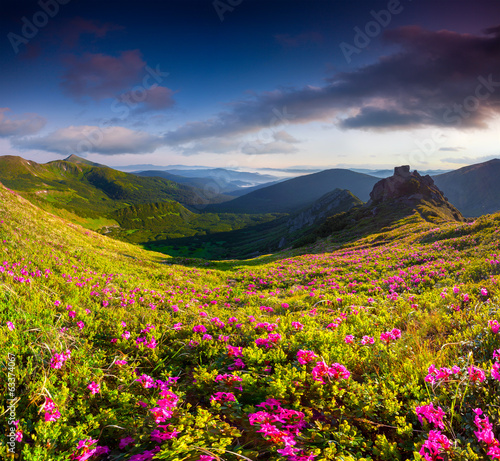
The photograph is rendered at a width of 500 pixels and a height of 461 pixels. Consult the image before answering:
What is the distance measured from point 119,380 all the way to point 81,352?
1.08 meters

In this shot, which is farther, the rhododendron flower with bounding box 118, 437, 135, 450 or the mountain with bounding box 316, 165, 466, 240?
the mountain with bounding box 316, 165, 466, 240

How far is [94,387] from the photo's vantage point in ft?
12.4

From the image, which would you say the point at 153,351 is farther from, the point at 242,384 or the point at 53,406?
the point at 242,384

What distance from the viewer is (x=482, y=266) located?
1021 cm

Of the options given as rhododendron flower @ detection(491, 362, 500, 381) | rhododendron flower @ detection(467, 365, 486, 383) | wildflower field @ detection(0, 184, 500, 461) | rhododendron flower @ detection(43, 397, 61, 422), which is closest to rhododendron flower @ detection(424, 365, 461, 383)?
wildflower field @ detection(0, 184, 500, 461)

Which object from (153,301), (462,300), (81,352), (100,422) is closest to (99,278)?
(153,301)

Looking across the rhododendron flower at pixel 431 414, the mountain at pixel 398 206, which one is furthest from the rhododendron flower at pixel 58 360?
the mountain at pixel 398 206

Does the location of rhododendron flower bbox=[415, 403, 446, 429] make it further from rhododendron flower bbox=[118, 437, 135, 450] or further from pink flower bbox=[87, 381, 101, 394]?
pink flower bbox=[87, 381, 101, 394]

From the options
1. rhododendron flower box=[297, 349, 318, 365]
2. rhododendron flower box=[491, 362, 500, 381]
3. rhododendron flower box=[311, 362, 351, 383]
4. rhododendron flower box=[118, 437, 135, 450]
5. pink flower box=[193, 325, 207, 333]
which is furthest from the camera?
pink flower box=[193, 325, 207, 333]
